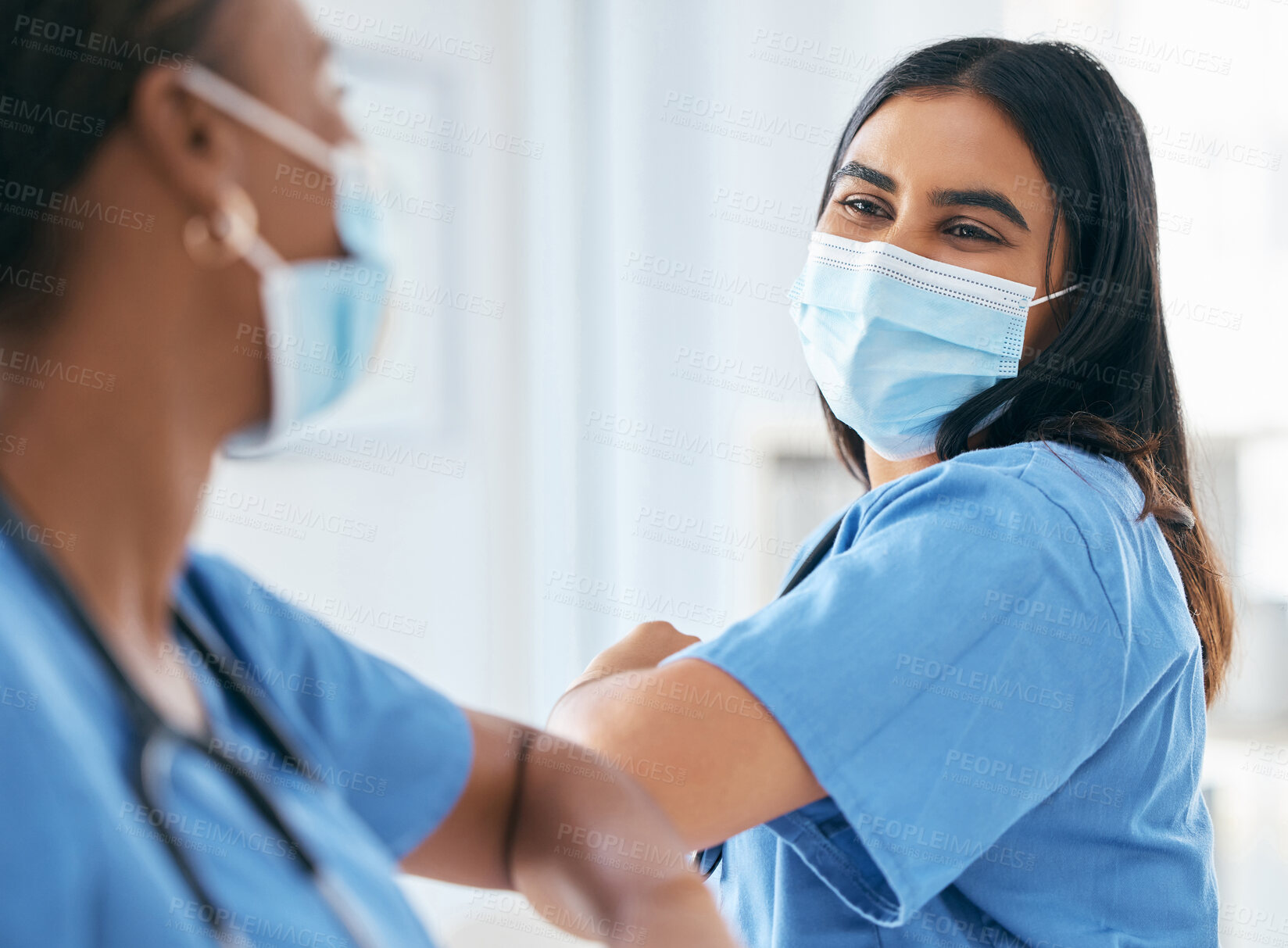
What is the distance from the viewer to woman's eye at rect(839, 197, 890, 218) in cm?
112

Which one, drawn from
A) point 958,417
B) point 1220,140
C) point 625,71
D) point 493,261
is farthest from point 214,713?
point 625,71

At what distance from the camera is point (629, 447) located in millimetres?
2486

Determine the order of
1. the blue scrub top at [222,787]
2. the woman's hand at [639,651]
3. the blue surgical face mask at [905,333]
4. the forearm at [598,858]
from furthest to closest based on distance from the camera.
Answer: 1. the blue surgical face mask at [905,333]
2. the woman's hand at [639,651]
3. the forearm at [598,858]
4. the blue scrub top at [222,787]

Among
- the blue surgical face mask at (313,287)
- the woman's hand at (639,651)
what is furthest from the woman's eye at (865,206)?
the blue surgical face mask at (313,287)

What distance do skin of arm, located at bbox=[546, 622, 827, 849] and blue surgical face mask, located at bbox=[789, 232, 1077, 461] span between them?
0.43 m

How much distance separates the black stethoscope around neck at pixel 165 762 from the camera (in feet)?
1.12

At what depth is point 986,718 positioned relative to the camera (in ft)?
2.67

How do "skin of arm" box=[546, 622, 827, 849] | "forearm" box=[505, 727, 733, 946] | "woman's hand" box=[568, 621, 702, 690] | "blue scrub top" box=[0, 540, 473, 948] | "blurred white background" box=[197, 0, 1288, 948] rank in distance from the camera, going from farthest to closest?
"blurred white background" box=[197, 0, 1288, 948] < "woman's hand" box=[568, 621, 702, 690] < "skin of arm" box=[546, 622, 827, 849] < "forearm" box=[505, 727, 733, 946] < "blue scrub top" box=[0, 540, 473, 948]

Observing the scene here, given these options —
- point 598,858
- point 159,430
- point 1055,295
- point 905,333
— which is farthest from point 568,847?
point 1055,295

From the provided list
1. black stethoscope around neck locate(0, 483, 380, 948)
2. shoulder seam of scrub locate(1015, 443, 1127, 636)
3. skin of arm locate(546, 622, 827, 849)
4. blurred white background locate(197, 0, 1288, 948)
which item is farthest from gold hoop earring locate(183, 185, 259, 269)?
blurred white background locate(197, 0, 1288, 948)

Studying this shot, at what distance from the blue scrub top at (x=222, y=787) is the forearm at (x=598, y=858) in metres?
0.04

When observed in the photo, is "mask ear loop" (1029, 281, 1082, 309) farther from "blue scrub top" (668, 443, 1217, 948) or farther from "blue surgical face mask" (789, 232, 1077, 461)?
"blue scrub top" (668, 443, 1217, 948)

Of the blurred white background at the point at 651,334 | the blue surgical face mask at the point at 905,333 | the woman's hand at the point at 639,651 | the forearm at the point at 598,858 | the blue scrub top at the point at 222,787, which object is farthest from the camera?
the blurred white background at the point at 651,334

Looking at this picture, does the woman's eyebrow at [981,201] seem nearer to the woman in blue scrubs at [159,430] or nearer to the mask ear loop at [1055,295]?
the mask ear loop at [1055,295]
